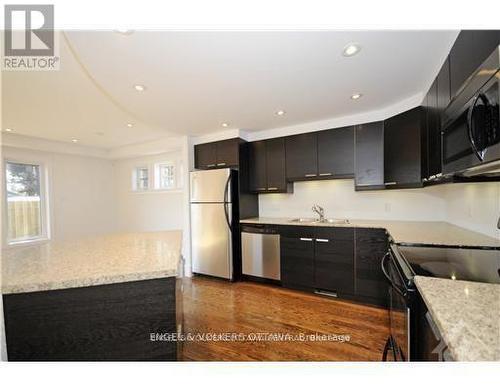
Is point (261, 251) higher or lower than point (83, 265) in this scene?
lower

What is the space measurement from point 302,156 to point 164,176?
303cm

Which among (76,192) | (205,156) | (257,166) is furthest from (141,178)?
(257,166)

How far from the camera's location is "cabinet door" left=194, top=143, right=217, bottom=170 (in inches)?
144

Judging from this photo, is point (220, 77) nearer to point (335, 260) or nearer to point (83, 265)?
point (83, 265)

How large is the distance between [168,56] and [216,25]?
25.3 inches

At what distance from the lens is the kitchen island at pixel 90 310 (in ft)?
3.03

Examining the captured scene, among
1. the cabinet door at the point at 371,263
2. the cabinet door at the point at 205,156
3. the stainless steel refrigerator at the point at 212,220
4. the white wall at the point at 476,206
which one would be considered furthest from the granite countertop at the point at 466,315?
the cabinet door at the point at 205,156

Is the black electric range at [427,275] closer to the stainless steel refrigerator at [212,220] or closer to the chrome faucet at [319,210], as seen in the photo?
the chrome faucet at [319,210]

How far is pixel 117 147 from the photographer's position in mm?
4859

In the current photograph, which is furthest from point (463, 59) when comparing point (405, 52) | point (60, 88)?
point (60, 88)

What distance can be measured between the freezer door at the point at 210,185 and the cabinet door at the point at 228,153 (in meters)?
0.19

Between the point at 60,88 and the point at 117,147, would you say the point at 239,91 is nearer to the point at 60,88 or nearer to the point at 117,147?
the point at 60,88

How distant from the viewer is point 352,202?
3100mm
